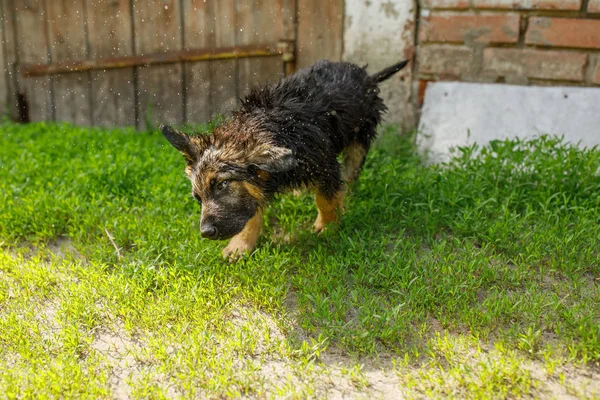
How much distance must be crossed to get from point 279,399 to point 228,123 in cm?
178

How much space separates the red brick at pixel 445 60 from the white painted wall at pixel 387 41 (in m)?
0.14

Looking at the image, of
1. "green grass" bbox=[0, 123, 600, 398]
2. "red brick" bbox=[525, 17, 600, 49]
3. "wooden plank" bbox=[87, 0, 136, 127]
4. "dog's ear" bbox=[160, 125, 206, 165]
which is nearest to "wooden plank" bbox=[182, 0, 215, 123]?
"wooden plank" bbox=[87, 0, 136, 127]

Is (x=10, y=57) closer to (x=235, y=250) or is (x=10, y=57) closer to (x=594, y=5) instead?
(x=235, y=250)

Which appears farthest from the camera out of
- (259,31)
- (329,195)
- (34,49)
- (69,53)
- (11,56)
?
(11,56)

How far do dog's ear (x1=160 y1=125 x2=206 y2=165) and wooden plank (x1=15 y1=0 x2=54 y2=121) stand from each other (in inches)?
174

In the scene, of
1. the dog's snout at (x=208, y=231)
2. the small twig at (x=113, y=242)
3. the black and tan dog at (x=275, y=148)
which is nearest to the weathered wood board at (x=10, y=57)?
the small twig at (x=113, y=242)

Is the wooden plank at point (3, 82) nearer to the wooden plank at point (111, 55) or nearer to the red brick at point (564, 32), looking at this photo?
the wooden plank at point (111, 55)

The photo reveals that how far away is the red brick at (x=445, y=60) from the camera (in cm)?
504

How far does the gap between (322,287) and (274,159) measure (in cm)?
80

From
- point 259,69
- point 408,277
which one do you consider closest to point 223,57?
point 259,69

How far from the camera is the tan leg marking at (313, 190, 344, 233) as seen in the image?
12.5 ft

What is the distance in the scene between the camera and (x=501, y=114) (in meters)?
4.93

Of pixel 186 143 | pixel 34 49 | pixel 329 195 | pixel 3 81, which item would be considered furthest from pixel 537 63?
pixel 3 81

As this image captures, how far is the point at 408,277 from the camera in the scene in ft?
10.8
